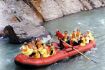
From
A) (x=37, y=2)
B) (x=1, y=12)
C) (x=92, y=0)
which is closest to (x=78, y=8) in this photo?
(x=92, y=0)

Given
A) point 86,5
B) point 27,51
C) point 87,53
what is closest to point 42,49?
point 27,51

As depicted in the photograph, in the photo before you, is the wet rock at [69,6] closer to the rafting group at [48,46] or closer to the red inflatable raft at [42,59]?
the rafting group at [48,46]

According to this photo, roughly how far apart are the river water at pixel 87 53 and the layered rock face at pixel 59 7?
0.70 meters

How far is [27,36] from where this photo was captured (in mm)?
22656

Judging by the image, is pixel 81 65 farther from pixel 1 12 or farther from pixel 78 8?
pixel 78 8

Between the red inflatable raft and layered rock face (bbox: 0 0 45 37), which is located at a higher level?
layered rock face (bbox: 0 0 45 37)

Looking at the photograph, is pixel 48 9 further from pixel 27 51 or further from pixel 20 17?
pixel 27 51

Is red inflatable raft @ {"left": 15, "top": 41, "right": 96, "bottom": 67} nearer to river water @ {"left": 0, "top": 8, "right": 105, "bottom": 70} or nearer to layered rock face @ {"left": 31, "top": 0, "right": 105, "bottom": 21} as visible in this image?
river water @ {"left": 0, "top": 8, "right": 105, "bottom": 70}

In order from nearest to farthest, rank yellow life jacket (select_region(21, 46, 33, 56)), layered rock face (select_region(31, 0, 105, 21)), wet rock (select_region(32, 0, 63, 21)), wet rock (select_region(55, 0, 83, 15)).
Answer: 1. yellow life jacket (select_region(21, 46, 33, 56))
2. wet rock (select_region(32, 0, 63, 21))
3. layered rock face (select_region(31, 0, 105, 21))
4. wet rock (select_region(55, 0, 83, 15))

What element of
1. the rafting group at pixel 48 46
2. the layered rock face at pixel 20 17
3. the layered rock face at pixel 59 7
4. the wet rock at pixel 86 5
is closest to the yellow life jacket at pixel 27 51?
the rafting group at pixel 48 46

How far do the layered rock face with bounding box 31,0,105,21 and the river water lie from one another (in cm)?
70

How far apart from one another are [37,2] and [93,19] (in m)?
5.39

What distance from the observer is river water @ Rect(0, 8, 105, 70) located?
59.6 feet

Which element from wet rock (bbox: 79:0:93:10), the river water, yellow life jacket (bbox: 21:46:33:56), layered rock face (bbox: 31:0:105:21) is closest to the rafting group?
yellow life jacket (bbox: 21:46:33:56)
